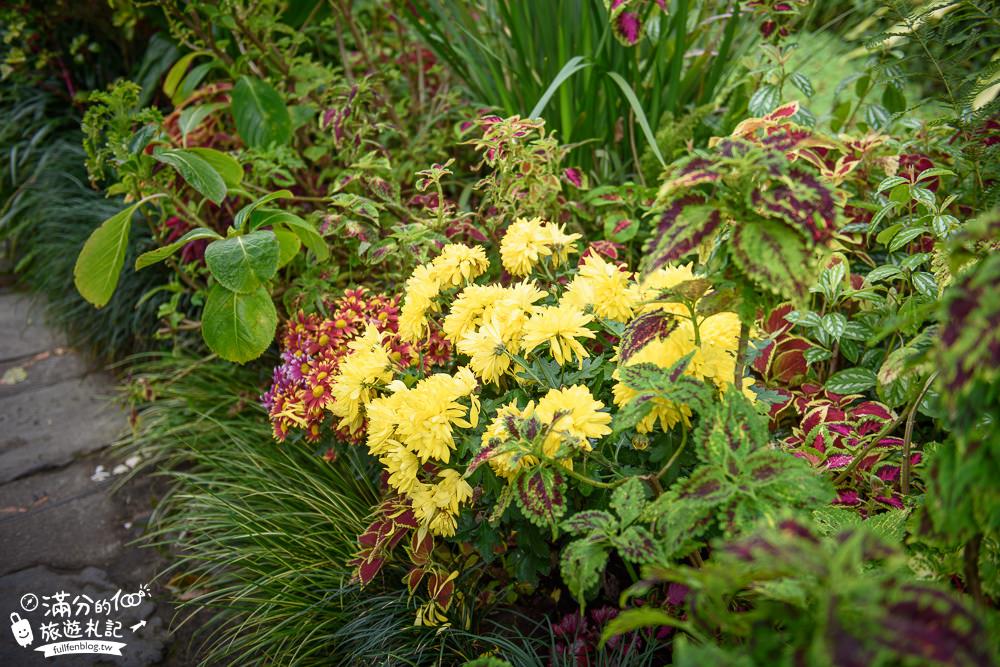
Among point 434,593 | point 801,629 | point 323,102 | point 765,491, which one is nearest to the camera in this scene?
point 801,629

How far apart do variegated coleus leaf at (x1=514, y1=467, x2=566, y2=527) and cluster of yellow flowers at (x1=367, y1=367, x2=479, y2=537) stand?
18 cm

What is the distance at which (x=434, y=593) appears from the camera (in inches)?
56.1

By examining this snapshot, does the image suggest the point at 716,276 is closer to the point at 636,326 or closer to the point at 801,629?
the point at 636,326

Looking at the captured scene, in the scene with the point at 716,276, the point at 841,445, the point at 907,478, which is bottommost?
the point at 841,445

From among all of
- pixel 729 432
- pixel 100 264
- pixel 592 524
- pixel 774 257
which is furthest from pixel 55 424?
pixel 774 257

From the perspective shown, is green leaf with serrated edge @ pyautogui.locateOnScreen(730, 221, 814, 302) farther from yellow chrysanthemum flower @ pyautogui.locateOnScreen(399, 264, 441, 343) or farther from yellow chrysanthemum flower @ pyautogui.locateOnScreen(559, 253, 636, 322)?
yellow chrysanthemum flower @ pyautogui.locateOnScreen(399, 264, 441, 343)

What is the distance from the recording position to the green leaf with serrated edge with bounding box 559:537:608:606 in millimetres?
934

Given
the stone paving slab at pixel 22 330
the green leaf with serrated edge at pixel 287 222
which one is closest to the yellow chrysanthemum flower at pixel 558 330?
the green leaf with serrated edge at pixel 287 222

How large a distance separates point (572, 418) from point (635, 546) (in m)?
0.22

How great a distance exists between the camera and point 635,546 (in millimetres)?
954

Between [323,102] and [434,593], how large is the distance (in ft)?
5.57

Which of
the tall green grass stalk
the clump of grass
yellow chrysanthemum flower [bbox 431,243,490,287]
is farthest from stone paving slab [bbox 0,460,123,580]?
the tall green grass stalk

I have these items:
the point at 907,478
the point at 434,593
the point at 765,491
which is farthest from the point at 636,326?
the point at 434,593

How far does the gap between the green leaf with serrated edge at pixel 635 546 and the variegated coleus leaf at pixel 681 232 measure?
14.4 inches
